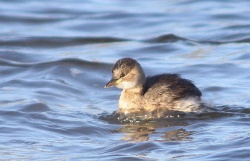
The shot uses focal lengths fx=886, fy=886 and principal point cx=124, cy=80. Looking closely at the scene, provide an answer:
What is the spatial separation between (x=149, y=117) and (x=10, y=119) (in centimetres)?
186

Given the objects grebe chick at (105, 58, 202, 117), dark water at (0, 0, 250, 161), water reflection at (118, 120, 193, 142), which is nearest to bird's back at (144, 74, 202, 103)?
grebe chick at (105, 58, 202, 117)

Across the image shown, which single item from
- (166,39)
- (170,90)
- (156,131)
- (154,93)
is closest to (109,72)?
(166,39)

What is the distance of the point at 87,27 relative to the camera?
19.4 metres

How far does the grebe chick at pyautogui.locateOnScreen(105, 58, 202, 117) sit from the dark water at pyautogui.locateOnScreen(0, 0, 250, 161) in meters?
0.24

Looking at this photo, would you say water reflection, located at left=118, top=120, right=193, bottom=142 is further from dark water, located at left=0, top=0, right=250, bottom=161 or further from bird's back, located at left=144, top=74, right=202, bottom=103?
bird's back, located at left=144, top=74, right=202, bottom=103

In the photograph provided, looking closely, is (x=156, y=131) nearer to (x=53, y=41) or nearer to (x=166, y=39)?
(x=166, y=39)

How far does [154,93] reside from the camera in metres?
12.1

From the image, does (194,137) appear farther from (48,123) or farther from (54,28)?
(54,28)

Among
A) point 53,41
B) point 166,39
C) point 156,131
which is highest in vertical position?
point 53,41

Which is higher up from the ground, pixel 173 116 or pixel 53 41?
pixel 53 41

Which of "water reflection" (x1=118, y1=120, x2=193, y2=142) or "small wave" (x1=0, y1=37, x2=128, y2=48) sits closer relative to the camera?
"water reflection" (x1=118, y1=120, x2=193, y2=142)

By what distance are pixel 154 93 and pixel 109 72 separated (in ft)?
10.4

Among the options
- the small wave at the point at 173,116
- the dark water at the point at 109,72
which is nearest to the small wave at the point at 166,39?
the dark water at the point at 109,72

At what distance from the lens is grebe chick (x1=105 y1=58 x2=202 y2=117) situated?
12.1m
